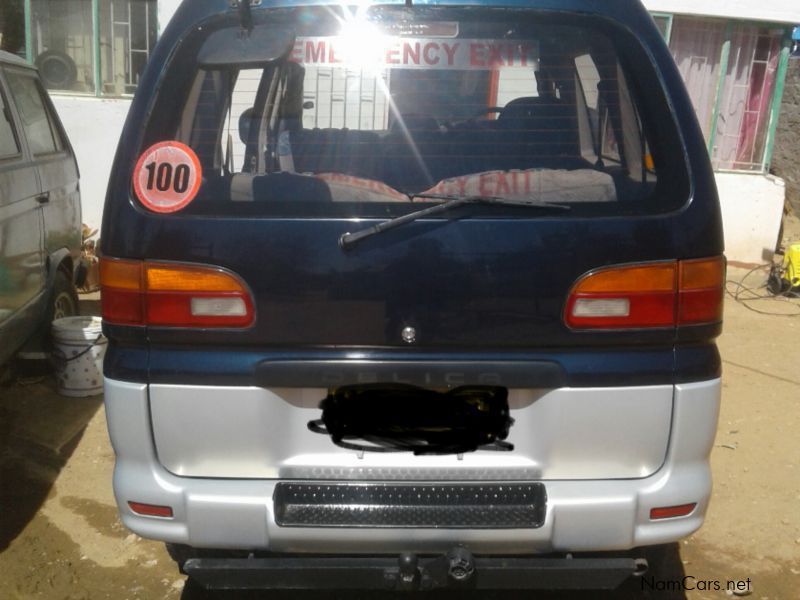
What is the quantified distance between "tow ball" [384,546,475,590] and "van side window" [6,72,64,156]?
3.66 meters

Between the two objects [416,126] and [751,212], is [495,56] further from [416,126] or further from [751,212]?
[751,212]

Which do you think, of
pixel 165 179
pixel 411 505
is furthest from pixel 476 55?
pixel 411 505

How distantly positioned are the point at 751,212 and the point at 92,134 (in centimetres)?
658

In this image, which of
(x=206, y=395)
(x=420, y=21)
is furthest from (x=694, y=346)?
(x=206, y=395)

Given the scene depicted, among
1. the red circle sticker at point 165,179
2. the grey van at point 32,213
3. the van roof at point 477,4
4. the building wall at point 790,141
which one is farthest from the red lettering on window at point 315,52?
the building wall at point 790,141

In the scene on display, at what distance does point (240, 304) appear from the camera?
224cm

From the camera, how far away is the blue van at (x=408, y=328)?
2230 millimetres

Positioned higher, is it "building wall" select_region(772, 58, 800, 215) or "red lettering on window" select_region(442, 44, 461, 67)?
"red lettering on window" select_region(442, 44, 461, 67)

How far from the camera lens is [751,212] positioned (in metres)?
8.80

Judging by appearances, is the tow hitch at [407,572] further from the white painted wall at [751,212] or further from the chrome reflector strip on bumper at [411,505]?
the white painted wall at [751,212]

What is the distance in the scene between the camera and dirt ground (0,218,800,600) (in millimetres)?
3234

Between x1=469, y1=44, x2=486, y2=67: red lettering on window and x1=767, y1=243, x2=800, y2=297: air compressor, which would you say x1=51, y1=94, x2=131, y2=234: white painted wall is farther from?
x1=767, y1=243, x2=800, y2=297: air compressor

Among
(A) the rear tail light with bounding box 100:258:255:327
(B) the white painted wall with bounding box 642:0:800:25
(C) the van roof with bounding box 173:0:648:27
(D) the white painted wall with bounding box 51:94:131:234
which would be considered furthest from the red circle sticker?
(B) the white painted wall with bounding box 642:0:800:25

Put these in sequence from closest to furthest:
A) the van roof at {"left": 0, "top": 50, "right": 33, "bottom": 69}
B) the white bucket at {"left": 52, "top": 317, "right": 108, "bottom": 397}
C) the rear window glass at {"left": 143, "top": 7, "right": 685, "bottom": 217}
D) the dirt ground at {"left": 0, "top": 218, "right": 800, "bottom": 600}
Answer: the rear window glass at {"left": 143, "top": 7, "right": 685, "bottom": 217} → the dirt ground at {"left": 0, "top": 218, "right": 800, "bottom": 600} → the van roof at {"left": 0, "top": 50, "right": 33, "bottom": 69} → the white bucket at {"left": 52, "top": 317, "right": 108, "bottom": 397}
